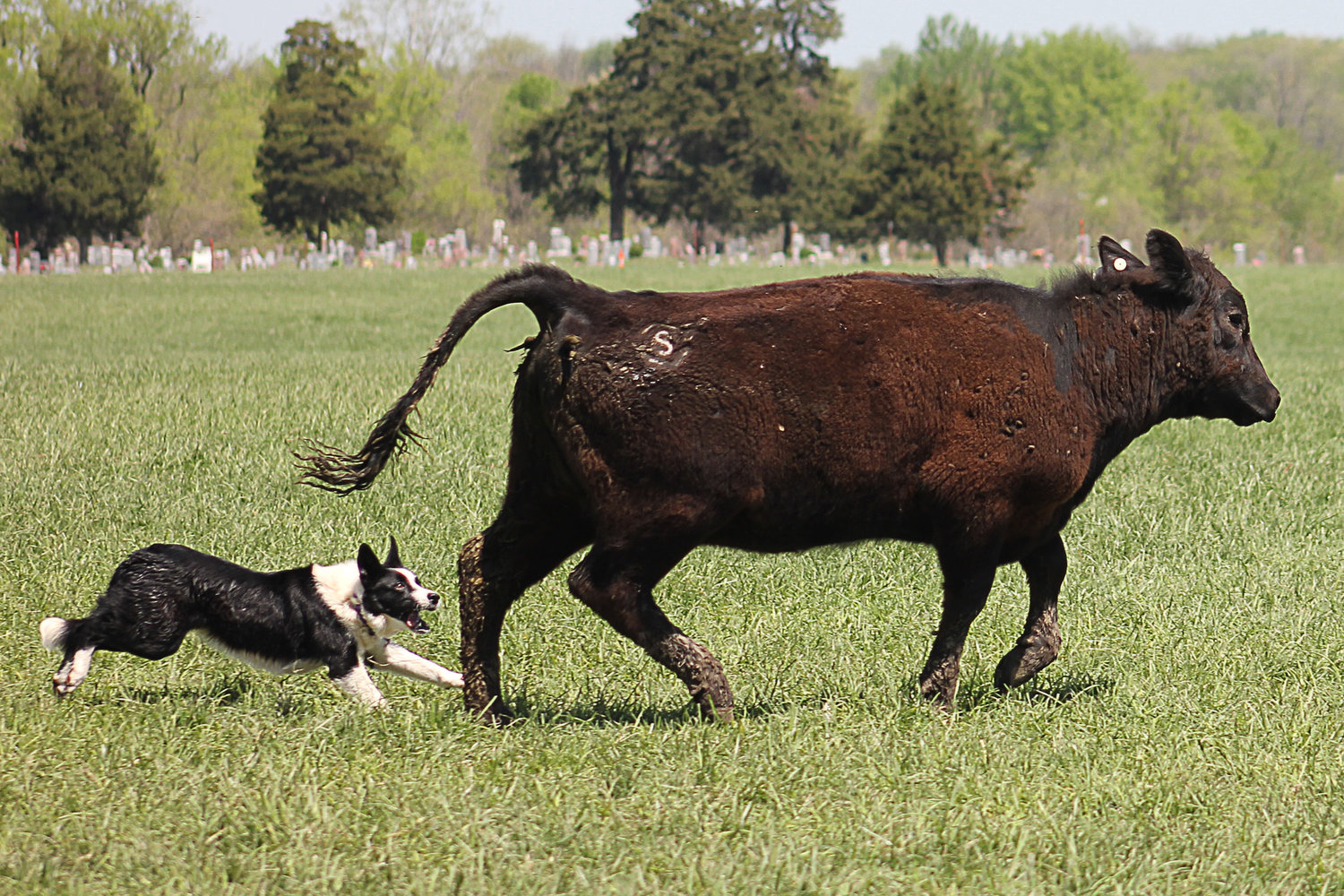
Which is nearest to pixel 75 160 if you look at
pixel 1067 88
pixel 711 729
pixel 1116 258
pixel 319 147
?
pixel 319 147

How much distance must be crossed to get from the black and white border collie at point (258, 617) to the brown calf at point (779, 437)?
0.35 metres

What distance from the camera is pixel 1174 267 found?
20.6 ft

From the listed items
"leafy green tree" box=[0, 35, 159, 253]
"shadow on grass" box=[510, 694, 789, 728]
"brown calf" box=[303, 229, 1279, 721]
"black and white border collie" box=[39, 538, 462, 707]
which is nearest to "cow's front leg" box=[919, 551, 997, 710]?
"brown calf" box=[303, 229, 1279, 721]

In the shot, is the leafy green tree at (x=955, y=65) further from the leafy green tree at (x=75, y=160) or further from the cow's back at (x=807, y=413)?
the cow's back at (x=807, y=413)

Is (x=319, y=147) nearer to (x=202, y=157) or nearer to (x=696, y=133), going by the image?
(x=202, y=157)

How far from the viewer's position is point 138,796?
14.9ft

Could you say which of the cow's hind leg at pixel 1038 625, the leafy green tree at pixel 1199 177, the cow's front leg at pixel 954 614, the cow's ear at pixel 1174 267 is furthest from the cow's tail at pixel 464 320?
the leafy green tree at pixel 1199 177

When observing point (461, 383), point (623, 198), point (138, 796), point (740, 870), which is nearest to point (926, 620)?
point (740, 870)

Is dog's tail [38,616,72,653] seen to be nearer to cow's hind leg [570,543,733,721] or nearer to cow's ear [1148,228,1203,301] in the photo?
cow's hind leg [570,543,733,721]

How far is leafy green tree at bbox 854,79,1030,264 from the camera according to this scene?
7156 centimetres

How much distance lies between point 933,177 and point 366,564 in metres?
67.7

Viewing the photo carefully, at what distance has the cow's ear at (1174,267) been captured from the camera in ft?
20.4

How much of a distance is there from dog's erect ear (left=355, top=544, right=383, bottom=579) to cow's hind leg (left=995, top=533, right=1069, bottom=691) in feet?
8.40

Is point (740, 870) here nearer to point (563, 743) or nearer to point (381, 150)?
point (563, 743)
